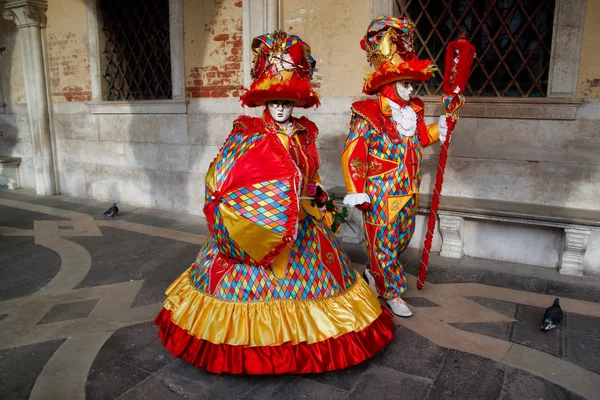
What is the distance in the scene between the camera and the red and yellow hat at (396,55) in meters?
3.03

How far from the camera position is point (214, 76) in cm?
608

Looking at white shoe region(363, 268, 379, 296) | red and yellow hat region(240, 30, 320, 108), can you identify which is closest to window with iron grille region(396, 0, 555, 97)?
white shoe region(363, 268, 379, 296)

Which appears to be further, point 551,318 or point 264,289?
point 551,318

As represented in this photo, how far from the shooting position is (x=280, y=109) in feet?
8.77

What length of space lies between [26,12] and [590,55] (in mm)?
7892

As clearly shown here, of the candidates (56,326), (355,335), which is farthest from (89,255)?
(355,335)

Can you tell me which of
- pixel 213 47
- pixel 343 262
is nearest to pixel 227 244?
pixel 343 262

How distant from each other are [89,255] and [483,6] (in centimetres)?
477

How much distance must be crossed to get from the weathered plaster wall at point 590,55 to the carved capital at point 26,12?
7.71 meters

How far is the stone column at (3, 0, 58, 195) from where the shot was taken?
7.54 meters

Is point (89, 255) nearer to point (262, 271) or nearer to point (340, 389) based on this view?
point (262, 271)

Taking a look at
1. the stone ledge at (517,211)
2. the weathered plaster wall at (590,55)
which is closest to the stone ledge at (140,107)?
the stone ledge at (517,211)

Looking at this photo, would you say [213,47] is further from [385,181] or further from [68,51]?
[385,181]

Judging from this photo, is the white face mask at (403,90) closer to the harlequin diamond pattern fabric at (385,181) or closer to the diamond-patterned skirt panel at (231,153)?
the harlequin diamond pattern fabric at (385,181)
